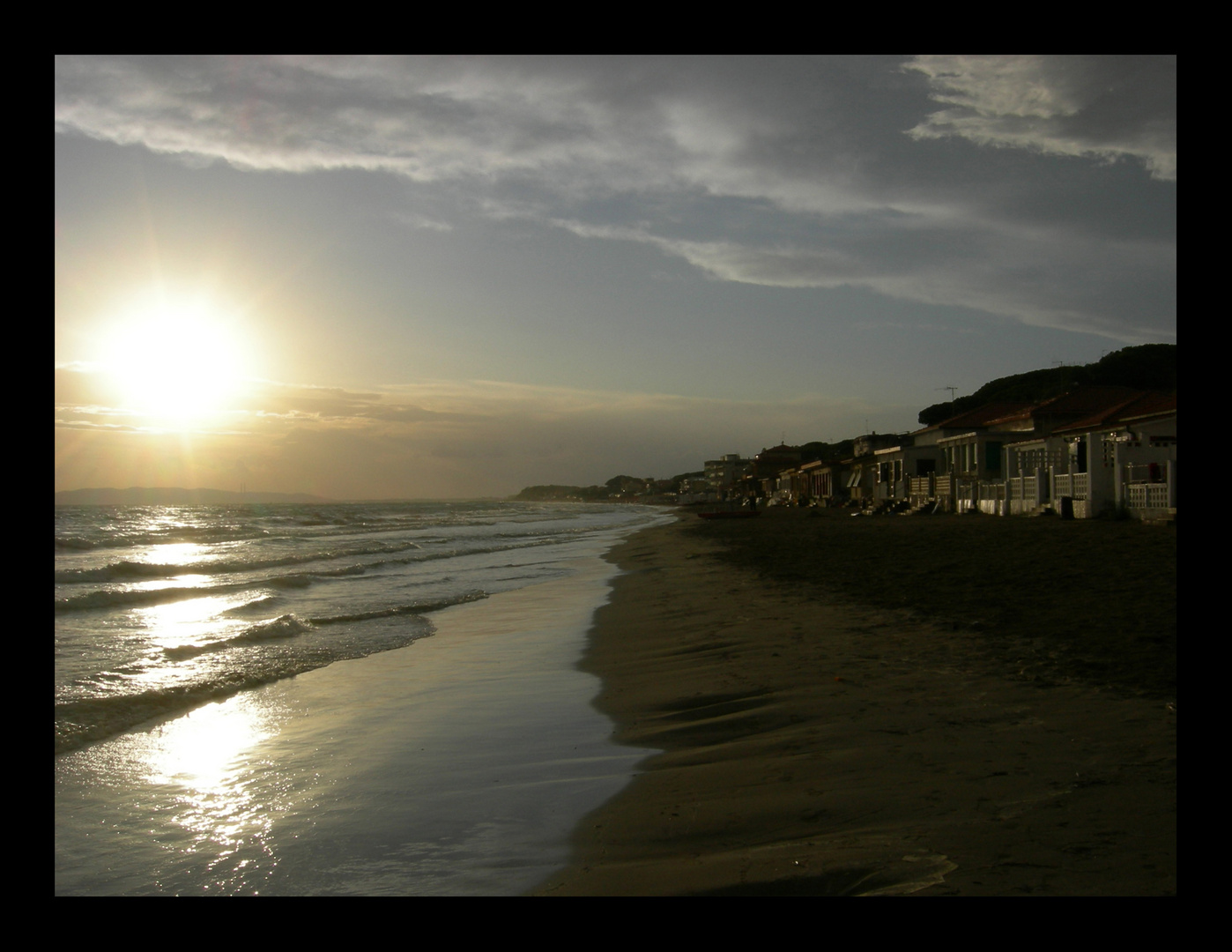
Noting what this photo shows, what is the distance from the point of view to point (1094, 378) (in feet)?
201

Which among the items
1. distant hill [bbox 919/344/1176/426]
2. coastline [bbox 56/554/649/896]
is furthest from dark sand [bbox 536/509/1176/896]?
distant hill [bbox 919/344/1176/426]

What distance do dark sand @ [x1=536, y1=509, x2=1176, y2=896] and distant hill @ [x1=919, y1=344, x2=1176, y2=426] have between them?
38941 millimetres

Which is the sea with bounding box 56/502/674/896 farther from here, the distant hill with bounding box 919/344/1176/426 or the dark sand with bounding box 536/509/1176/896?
the distant hill with bounding box 919/344/1176/426

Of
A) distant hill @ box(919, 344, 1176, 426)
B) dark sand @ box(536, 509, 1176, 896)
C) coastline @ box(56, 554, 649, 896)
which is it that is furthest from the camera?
distant hill @ box(919, 344, 1176, 426)

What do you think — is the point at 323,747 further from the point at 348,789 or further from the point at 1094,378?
the point at 1094,378

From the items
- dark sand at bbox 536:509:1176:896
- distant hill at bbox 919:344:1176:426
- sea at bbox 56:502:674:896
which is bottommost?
sea at bbox 56:502:674:896

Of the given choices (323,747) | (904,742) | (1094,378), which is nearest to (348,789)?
(323,747)

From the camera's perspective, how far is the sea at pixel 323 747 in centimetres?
399

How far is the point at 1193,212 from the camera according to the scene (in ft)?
5.16

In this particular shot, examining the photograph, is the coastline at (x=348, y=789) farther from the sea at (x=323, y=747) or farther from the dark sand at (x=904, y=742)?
the dark sand at (x=904, y=742)

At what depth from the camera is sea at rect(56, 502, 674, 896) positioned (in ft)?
13.1

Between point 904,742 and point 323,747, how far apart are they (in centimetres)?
415
